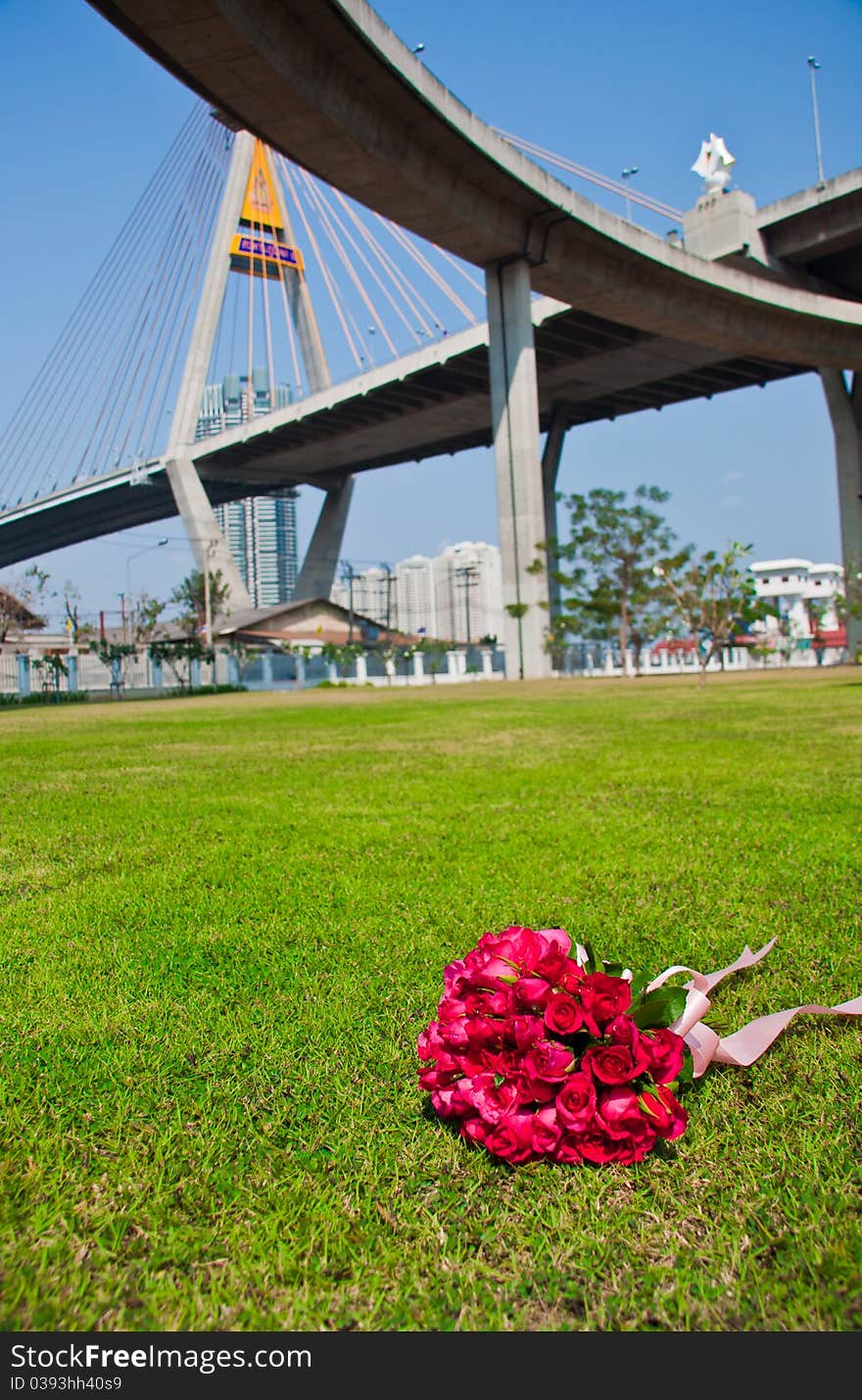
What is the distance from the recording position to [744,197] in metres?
38.3

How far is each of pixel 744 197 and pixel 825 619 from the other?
8468 centimetres

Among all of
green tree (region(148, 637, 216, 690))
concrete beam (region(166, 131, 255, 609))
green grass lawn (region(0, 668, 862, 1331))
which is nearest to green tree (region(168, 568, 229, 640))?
concrete beam (region(166, 131, 255, 609))

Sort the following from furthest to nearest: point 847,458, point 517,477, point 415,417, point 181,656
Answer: point 415,417
point 181,656
point 847,458
point 517,477

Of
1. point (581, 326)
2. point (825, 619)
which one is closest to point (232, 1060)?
point (581, 326)

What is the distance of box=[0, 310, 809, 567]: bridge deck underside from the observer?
4791cm

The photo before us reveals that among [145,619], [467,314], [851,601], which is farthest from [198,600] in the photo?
[851,601]

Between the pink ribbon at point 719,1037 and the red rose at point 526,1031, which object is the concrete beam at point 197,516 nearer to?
the pink ribbon at point 719,1037

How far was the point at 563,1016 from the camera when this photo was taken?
1902 millimetres

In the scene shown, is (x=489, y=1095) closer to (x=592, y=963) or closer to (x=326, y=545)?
(x=592, y=963)

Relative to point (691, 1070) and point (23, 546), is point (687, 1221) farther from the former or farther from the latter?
point (23, 546)

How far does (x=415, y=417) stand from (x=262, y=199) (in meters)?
16.0

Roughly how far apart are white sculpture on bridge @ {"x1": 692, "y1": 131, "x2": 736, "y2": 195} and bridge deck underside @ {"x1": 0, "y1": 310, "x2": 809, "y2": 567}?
22.8ft

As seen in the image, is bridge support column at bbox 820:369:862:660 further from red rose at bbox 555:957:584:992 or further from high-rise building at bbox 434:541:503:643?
high-rise building at bbox 434:541:503:643

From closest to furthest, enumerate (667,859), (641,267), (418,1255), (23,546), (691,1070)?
1. (418,1255)
2. (691,1070)
3. (667,859)
4. (641,267)
5. (23,546)
